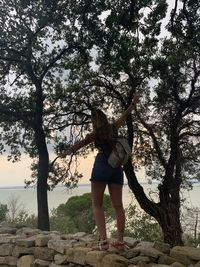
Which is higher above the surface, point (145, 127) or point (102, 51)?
point (102, 51)

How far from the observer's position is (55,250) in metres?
6.58

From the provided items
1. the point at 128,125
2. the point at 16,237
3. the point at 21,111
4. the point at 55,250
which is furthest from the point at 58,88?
the point at 55,250

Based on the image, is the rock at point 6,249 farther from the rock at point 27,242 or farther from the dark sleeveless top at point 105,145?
the dark sleeveless top at point 105,145

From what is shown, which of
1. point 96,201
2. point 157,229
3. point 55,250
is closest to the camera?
point 96,201

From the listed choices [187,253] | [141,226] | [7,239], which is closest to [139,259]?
[187,253]

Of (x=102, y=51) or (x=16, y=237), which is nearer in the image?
(x=16, y=237)

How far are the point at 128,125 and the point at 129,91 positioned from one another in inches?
38.4

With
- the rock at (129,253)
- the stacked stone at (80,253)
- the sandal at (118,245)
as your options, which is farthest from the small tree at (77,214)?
the rock at (129,253)

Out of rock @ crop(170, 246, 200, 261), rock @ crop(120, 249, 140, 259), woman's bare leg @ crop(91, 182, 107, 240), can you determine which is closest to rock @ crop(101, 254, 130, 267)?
rock @ crop(120, 249, 140, 259)

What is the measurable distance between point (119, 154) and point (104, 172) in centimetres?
28

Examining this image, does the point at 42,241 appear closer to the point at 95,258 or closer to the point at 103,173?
the point at 95,258

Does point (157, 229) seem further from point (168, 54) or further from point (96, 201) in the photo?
point (96, 201)

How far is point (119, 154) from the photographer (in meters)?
5.80

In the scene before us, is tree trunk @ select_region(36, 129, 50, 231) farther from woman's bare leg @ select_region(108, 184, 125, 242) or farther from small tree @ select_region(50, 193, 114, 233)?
small tree @ select_region(50, 193, 114, 233)
